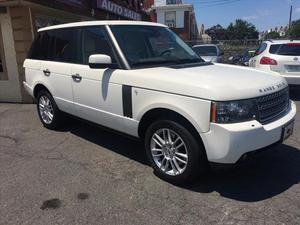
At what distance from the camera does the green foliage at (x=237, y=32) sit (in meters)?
79.3

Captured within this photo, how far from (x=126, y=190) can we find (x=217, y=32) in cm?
8371

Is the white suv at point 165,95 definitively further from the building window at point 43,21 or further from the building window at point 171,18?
the building window at point 171,18

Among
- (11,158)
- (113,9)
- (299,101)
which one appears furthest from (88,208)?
(113,9)

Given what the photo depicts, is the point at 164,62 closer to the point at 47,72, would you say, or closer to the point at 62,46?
the point at 62,46

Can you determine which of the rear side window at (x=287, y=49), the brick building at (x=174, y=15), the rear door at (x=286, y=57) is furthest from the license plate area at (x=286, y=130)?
the brick building at (x=174, y=15)

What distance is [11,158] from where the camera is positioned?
4.93m

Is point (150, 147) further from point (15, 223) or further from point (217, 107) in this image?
point (15, 223)

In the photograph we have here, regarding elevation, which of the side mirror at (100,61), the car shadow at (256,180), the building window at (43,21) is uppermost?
the building window at (43,21)

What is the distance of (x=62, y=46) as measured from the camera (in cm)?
546

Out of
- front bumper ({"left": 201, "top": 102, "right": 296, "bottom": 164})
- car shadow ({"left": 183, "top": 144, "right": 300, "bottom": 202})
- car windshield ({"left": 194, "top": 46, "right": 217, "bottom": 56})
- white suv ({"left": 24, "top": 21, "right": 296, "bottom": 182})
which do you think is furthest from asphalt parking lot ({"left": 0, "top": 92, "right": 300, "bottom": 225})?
car windshield ({"left": 194, "top": 46, "right": 217, "bottom": 56})

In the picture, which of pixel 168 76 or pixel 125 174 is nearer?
pixel 168 76

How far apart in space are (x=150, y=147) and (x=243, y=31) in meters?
82.4

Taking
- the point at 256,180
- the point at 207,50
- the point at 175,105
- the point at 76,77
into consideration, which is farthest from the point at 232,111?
the point at 207,50

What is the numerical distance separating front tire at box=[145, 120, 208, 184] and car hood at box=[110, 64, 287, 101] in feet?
1.45
